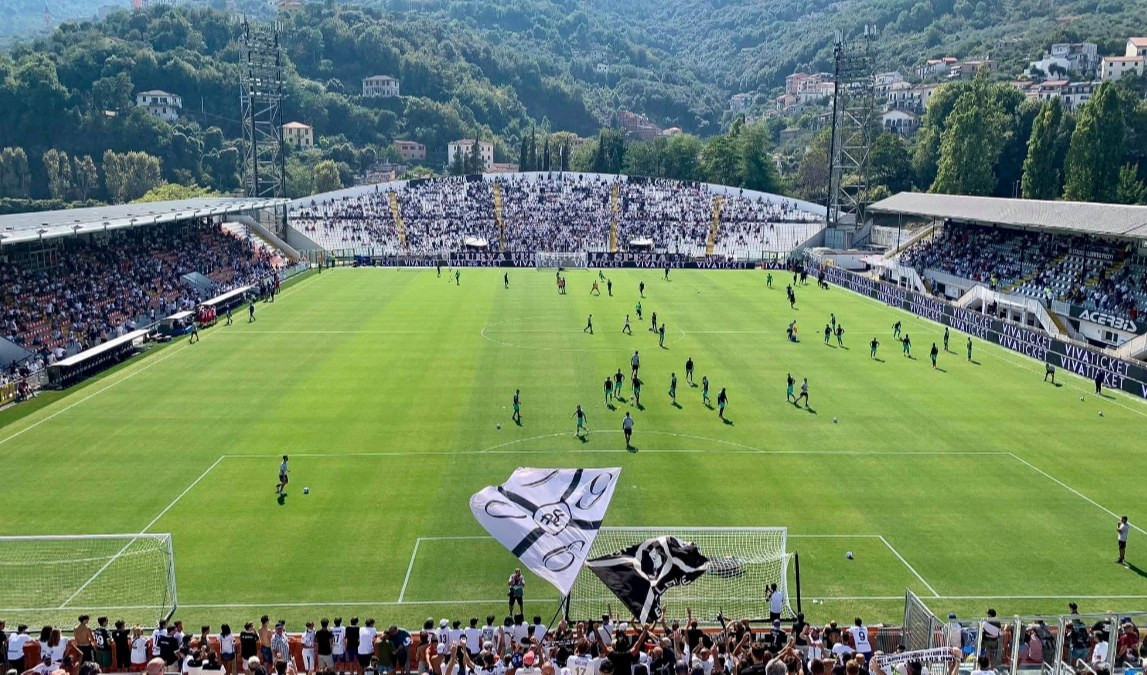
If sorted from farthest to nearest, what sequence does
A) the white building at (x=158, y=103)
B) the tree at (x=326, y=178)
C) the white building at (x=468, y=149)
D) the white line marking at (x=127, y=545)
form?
1. the white building at (x=468, y=149)
2. the white building at (x=158, y=103)
3. the tree at (x=326, y=178)
4. the white line marking at (x=127, y=545)

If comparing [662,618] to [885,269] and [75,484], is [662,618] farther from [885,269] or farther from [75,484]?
[885,269]

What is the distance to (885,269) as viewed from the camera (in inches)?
2704

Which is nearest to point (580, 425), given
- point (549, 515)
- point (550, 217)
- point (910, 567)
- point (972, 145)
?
point (910, 567)

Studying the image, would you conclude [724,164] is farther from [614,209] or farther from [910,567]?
[910,567]

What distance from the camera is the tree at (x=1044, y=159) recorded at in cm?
8500

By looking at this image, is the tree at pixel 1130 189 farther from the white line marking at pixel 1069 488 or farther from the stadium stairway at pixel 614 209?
the white line marking at pixel 1069 488

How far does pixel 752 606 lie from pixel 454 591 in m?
5.69

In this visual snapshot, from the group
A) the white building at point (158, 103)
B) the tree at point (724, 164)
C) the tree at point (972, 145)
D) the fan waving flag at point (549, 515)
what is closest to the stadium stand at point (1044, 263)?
the tree at point (972, 145)

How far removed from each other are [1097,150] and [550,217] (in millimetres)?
51413

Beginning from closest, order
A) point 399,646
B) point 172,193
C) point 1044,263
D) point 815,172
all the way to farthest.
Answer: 1. point 399,646
2. point 1044,263
3. point 172,193
4. point 815,172

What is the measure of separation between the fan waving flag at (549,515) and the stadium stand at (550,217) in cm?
7109

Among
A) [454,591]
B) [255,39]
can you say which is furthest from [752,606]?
[255,39]

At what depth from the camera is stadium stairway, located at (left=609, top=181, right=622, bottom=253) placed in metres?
88.7

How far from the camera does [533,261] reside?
3196 inches
